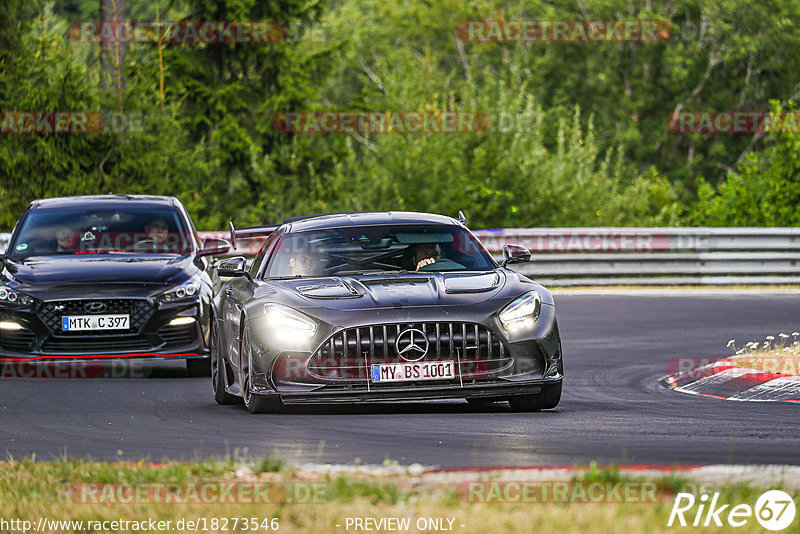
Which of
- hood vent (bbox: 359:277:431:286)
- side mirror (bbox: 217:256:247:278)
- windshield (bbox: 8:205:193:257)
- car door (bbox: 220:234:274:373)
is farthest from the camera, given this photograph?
windshield (bbox: 8:205:193:257)

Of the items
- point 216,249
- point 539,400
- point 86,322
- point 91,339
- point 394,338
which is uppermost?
point 394,338

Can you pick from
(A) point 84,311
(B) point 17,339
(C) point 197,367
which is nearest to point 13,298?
(B) point 17,339

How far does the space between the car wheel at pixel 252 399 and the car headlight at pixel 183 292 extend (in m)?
3.43

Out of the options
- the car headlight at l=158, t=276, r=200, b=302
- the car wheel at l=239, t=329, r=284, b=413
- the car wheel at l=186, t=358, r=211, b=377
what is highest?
the car wheel at l=239, t=329, r=284, b=413

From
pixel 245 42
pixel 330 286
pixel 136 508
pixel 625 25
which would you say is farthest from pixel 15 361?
pixel 625 25

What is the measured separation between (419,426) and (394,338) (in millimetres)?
714

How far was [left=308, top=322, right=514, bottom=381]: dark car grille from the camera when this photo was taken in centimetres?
1001

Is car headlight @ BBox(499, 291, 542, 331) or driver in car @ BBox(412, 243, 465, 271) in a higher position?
driver in car @ BBox(412, 243, 465, 271)

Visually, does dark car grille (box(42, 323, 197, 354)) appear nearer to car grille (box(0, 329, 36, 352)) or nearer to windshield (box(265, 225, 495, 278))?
car grille (box(0, 329, 36, 352))

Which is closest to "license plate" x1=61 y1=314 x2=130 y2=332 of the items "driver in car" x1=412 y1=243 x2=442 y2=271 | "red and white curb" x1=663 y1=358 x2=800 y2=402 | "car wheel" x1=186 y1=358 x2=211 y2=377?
"car wheel" x1=186 y1=358 x2=211 y2=377

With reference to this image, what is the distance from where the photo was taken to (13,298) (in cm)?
1398

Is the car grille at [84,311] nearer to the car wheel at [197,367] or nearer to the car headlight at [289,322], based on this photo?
the car wheel at [197,367]

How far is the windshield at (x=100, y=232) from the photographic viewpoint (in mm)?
15211

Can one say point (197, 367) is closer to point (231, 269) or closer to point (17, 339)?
point (17, 339)
